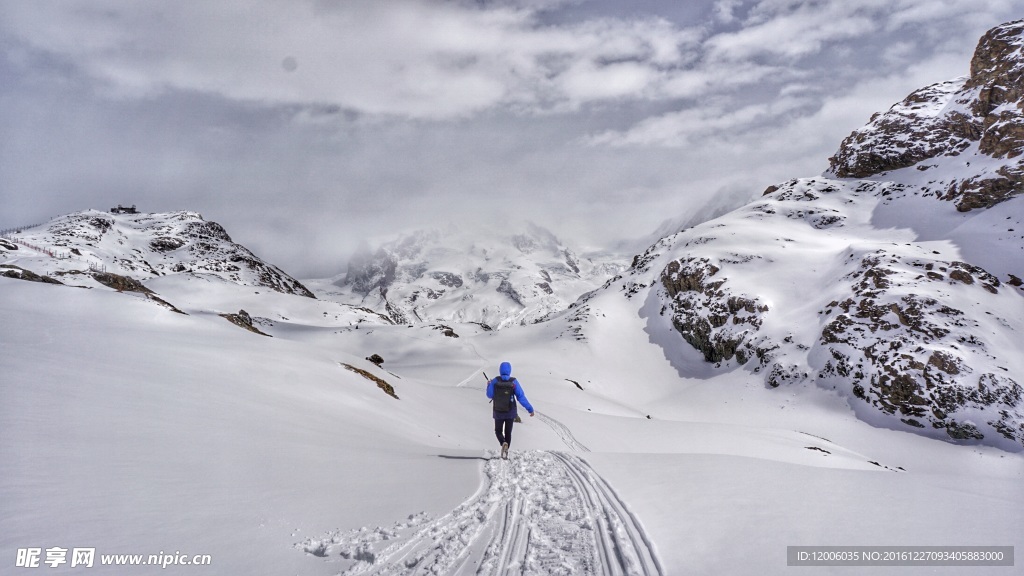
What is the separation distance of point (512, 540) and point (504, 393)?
19.7ft

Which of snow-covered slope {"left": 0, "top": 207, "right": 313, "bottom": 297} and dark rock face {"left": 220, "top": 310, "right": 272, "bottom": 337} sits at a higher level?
snow-covered slope {"left": 0, "top": 207, "right": 313, "bottom": 297}

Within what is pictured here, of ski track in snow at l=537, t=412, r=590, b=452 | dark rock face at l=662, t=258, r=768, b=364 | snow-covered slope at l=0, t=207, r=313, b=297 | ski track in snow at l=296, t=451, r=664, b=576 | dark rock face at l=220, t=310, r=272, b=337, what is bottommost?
ski track in snow at l=537, t=412, r=590, b=452

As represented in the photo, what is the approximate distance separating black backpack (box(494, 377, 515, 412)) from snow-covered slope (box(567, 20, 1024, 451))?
48489 mm

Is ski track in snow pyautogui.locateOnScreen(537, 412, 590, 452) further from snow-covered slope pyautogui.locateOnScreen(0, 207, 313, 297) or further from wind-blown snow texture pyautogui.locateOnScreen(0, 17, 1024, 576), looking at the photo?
snow-covered slope pyautogui.locateOnScreen(0, 207, 313, 297)

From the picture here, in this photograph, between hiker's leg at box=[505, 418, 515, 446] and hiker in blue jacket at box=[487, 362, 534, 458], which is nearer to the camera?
hiker's leg at box=[505, 418, 515, 446]

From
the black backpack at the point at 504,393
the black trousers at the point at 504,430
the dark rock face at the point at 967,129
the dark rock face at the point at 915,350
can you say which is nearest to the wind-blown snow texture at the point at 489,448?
the dark rock face at the point at 915,350

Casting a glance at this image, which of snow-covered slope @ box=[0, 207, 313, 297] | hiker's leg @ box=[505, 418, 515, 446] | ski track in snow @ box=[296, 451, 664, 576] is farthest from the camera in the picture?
snow-covered slope @ box=[0, 207, 313, 297]

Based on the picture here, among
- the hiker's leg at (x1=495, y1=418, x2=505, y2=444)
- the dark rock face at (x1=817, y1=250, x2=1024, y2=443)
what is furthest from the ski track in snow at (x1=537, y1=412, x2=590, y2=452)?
the dark rock face at (x1=817, y1=250, x2=1024, y2=443)

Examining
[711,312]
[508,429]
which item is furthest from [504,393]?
[711,312]

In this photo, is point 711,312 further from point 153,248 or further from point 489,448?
point 153,248

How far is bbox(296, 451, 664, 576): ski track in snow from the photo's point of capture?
4633 mm

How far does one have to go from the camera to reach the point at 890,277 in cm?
5050

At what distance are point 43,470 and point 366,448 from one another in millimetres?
5766

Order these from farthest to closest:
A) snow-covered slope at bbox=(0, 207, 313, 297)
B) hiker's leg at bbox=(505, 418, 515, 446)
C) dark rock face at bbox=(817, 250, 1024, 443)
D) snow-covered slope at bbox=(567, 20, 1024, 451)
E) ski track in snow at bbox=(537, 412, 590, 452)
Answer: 1. snow-covered slope at bbox=(0, 207, 313, 297)
2. snow-covered slope at bbox=(567, 20, 1024, 451)
3. dark rock face at bbox=(817, 250, 1024, 443)
4. ski track in snow at bbox=(537, 412, 590, 452)
5. hiker's leg at bbox=(505, 418, 515, 446)
